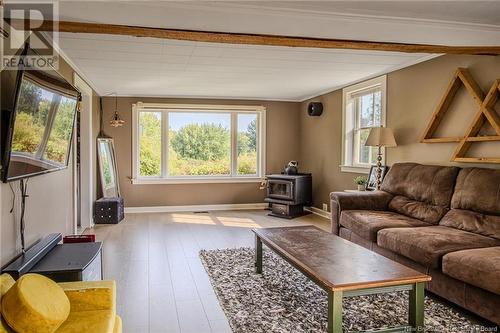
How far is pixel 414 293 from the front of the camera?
Result: 2221 millimetres

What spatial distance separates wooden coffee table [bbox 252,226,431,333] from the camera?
82.7 inches

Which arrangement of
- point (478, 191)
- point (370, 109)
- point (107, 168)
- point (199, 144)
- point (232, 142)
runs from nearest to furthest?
point (478, 191)
point (370, 109)
point (107, 168)
point (199, 144)
point (232, 142)

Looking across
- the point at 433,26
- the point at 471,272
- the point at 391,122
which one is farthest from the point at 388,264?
the point at 391,122

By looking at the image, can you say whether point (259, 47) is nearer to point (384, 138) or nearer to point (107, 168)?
point (384, 138)

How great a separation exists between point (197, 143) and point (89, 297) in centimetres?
555

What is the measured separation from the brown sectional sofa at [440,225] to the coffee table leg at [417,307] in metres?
0.43

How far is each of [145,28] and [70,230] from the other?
8.14 ft

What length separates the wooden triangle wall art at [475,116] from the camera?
3.38 meters

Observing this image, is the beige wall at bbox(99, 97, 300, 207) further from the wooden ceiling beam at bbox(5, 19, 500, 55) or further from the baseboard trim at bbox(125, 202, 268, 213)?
the wooden ceiling beam at bbox(5, 19, 500, 55)

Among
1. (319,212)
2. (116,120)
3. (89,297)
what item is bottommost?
(319,212)

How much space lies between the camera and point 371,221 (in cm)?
369

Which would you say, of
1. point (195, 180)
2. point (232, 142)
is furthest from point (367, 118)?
point (195, 180)

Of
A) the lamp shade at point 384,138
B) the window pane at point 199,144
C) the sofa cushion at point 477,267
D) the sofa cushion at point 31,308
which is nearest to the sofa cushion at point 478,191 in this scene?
the sofa cushion at point 477,267

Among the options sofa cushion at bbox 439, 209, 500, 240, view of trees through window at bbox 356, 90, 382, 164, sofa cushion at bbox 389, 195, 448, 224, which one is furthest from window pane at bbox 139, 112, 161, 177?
sofa cushion at bbox 439, 209, 500, 240
